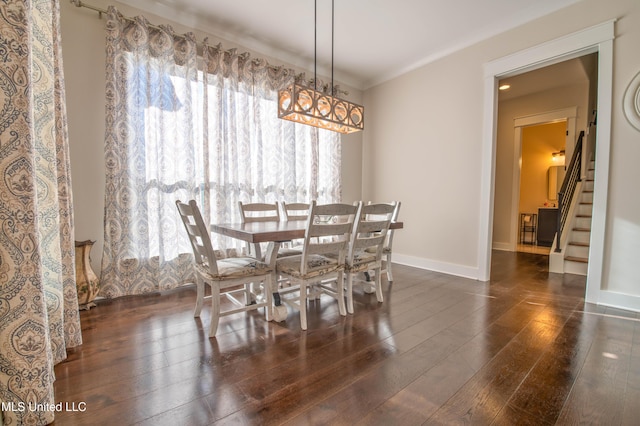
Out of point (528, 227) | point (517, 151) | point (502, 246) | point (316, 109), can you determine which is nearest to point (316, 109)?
point (316, 109)

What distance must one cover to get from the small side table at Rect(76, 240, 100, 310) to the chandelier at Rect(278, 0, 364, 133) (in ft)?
6.86

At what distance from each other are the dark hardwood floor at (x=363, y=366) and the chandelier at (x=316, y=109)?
1765 mm

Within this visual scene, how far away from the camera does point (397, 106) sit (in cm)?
447

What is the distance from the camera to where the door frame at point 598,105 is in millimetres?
2588

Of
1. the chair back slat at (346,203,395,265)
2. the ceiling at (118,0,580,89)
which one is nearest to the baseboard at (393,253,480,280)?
the chair back slat at (346,203,395,265)

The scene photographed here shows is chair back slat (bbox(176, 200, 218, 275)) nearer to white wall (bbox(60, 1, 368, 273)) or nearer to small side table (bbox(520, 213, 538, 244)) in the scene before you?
white wall (bbox(60, 1, 368, 273))

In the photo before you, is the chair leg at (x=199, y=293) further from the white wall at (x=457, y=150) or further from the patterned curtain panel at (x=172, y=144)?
the white wall at (x=457, y=150)

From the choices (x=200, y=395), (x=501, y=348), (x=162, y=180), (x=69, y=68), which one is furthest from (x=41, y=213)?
(x=501, y=348)

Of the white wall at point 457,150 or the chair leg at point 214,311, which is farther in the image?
the white wall at point 457,150

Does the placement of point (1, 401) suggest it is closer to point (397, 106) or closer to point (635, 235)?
point (635, 235)

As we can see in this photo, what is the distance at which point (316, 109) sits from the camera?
2564mm

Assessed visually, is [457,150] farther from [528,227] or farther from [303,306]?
[528,227]

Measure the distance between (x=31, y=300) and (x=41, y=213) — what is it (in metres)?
0.56

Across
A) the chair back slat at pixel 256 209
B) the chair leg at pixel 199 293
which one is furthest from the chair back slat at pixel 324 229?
the chair back slat at pixel 256 209
